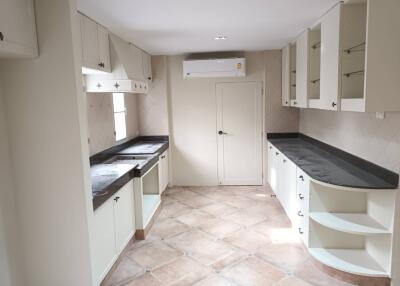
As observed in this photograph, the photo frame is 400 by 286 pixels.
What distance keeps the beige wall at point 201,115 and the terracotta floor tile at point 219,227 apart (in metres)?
1.63

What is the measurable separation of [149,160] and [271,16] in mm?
2143

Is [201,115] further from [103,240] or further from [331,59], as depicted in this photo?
[103,240]

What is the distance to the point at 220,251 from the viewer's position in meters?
3.26

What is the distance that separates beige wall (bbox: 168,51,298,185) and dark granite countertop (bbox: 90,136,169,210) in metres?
0.43

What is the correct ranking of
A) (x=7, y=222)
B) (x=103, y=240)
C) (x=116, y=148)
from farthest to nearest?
(x=116, y=148), (x=103, y=240), (x=7, y=222)

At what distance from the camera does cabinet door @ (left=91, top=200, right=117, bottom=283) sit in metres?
2.36

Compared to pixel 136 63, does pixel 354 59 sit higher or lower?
lower

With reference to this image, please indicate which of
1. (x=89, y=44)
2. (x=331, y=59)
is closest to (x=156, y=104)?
(x=89, y=44)

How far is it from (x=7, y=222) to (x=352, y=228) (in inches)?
103

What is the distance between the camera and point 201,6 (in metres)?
2.59

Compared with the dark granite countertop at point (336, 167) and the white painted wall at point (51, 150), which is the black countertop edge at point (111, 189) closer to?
the white painted wall at point (51, 150)

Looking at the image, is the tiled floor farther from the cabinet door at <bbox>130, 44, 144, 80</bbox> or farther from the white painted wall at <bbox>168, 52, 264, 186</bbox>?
the cabinet door at <bbox>130, 44, 144, 80</bbox>

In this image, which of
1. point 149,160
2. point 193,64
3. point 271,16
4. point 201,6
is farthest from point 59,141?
point 193,64

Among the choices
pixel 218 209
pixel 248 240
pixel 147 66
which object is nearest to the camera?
pixel 248 240
